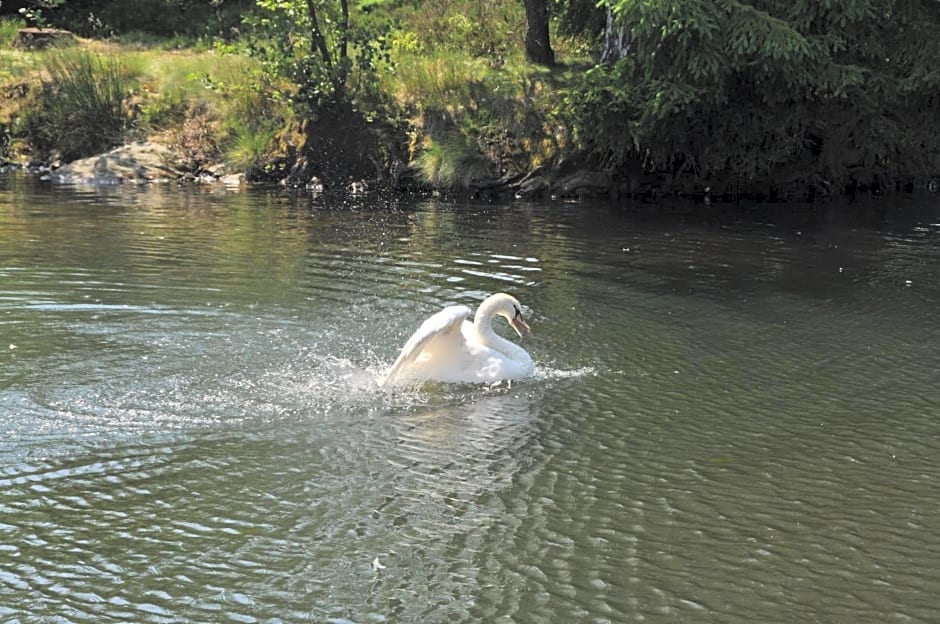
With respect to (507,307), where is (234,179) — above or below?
above

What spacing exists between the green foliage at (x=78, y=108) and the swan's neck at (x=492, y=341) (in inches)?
791

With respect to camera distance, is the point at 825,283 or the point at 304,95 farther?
the point at 304,95

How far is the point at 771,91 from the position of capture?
19.1 meters

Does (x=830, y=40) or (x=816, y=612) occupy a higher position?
(x=830, y=40)

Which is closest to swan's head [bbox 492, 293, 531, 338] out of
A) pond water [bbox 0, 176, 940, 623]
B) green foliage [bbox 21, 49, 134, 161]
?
pond water [bbox 0, 176, 940, 623]

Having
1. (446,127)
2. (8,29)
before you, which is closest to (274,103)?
(446,127)

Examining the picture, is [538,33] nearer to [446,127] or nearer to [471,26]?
[446,127]

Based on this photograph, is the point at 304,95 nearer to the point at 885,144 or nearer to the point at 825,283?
the point at 885,144

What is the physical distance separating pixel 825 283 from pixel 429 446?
7.33 meters

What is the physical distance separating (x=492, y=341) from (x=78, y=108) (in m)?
21.2

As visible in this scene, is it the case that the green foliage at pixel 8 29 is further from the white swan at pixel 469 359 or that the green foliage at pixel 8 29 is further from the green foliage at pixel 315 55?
the white swan at pixel 469 359

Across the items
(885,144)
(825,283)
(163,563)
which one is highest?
(885,144)

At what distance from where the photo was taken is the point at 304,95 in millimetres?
23422

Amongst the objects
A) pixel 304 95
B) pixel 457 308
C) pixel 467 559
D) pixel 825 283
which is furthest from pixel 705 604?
pixel 304 95
